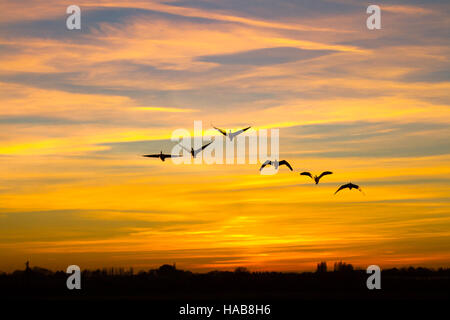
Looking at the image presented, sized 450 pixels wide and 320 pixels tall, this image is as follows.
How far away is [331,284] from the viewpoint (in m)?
182
